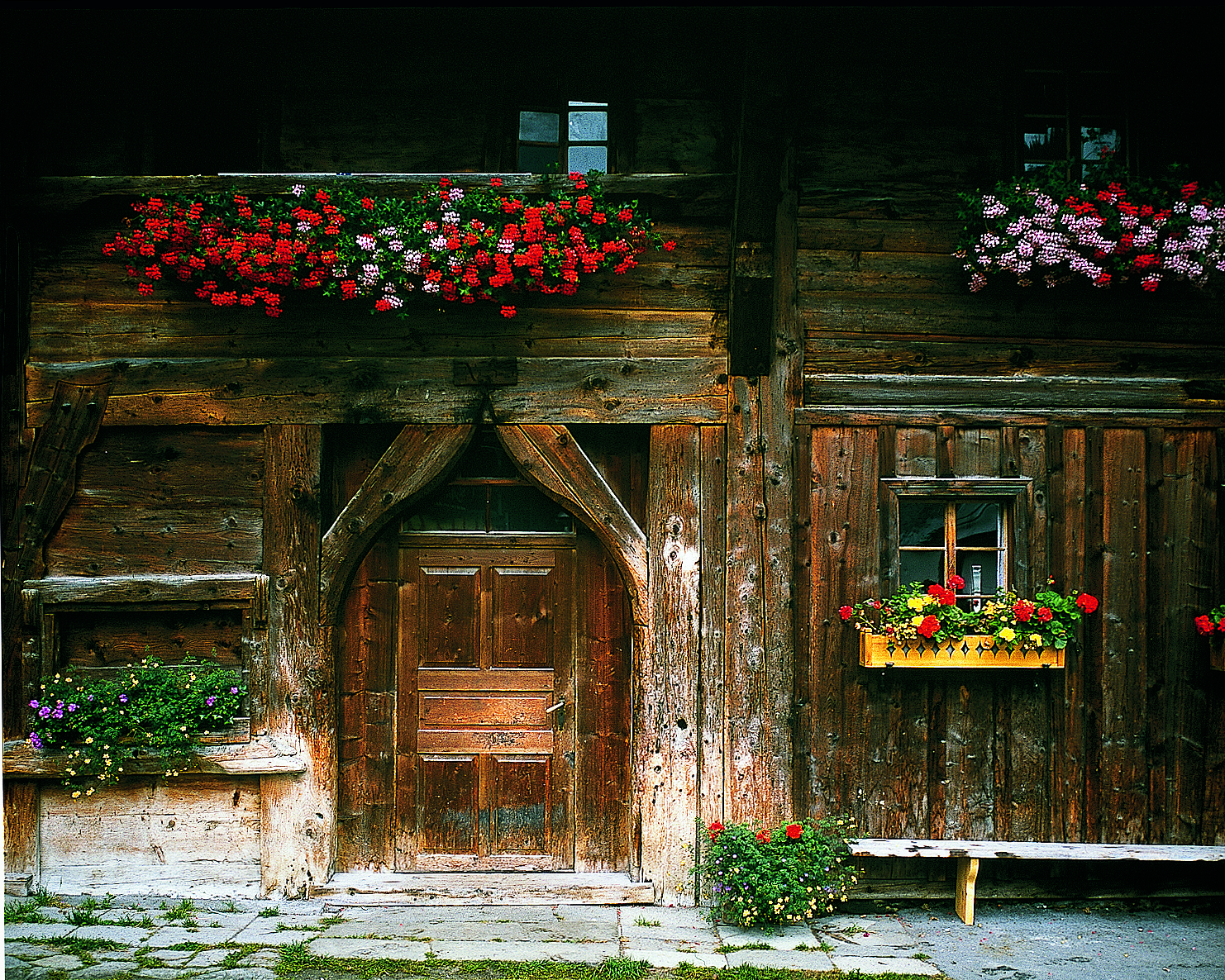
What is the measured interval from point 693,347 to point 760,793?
240 centimetres

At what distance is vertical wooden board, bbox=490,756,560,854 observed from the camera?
203 inches

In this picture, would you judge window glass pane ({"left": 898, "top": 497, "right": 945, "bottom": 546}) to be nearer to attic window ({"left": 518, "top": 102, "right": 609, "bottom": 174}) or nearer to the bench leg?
the bench leg

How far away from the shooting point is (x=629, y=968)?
4.16m

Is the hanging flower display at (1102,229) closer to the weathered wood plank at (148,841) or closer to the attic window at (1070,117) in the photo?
the attic window at (1070,117)

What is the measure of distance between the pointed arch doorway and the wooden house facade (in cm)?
25

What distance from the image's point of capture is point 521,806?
515cm

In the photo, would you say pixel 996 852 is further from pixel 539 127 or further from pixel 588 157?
pixel 539 127

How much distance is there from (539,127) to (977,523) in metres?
3.23

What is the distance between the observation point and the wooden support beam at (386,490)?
488cm

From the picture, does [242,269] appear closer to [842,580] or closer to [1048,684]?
[842,580]

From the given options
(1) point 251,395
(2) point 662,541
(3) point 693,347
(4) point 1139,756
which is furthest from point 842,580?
(1) point 251,395

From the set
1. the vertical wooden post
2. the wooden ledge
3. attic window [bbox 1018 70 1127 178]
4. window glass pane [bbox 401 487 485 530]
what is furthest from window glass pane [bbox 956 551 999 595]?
the wooden ledge

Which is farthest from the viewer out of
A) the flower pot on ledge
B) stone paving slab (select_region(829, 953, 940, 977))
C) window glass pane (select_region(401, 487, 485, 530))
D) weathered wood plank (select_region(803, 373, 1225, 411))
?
window glass pane (select_region(401, 487, 485, 530))

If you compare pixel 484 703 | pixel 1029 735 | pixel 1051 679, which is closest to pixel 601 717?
pixel 484 703
